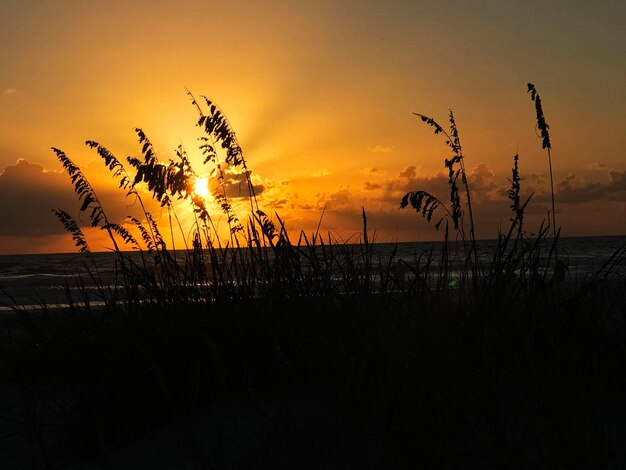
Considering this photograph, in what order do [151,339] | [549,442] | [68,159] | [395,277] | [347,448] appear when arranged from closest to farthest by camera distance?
1. [549,442]
2. [347,448]
3. [151,339]
4. [395,277]
5. [68,159]

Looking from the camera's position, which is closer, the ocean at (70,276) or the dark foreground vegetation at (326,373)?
the dark foreground vegetation at (326,373)

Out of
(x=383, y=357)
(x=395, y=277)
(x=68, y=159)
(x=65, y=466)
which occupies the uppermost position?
(x=68, y=159)

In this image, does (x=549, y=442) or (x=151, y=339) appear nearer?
(x=549, y=442)

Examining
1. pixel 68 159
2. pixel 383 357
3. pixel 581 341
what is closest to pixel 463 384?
pixel 383 357

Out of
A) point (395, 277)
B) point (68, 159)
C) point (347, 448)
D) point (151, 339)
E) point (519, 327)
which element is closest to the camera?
point (347, 448)

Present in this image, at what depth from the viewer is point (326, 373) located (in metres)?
3.14

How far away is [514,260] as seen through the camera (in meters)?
4.00

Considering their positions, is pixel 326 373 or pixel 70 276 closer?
pixel 326 373

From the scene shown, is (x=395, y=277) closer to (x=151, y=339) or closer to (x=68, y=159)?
(x=151, y=339)

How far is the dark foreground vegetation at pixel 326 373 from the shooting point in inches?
101

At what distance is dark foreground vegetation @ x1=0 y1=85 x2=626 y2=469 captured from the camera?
2564mm

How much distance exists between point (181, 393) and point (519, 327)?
6.19 ft

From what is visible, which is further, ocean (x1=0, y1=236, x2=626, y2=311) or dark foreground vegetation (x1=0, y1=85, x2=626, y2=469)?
ocean (x1=0, y1=236, x2=626, y2=311)

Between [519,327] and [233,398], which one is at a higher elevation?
[519,327]
